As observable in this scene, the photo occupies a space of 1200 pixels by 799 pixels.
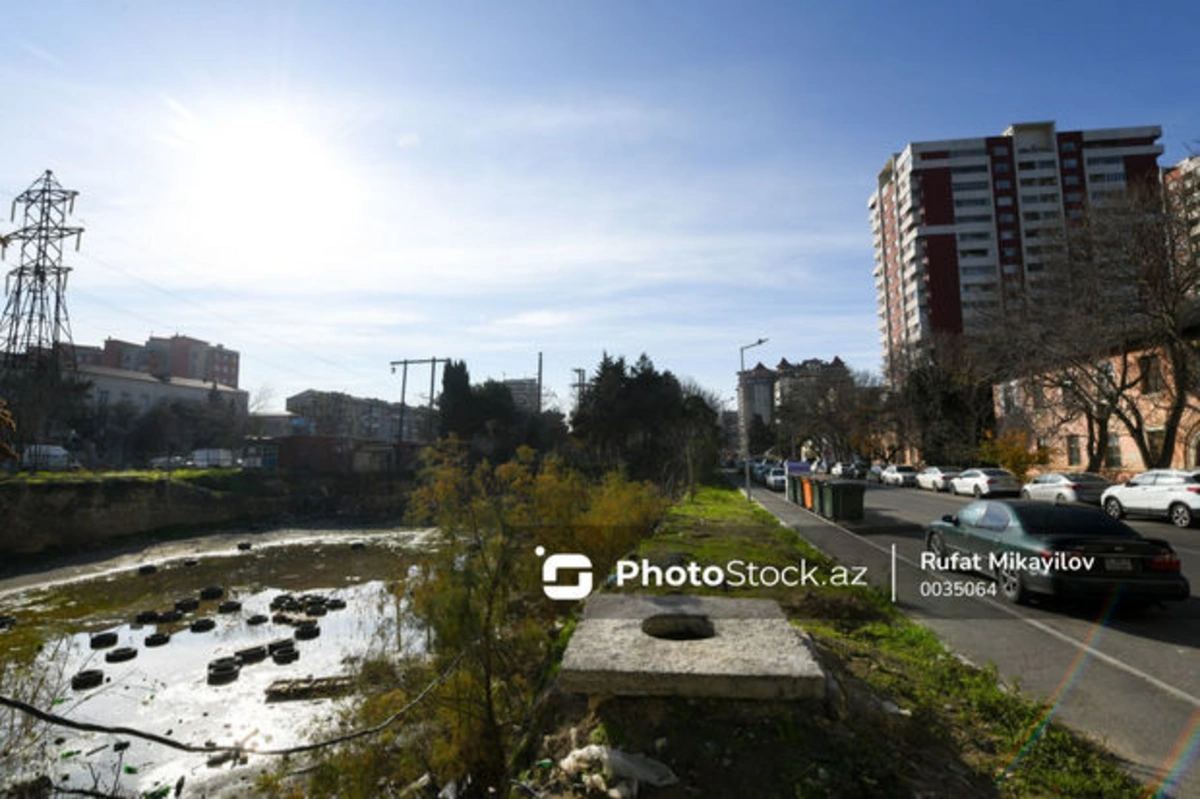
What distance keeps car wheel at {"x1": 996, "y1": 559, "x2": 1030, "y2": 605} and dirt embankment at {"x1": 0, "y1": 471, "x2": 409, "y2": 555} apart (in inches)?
1483

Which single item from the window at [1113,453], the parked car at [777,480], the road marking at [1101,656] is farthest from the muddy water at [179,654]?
the window at [1113,453]

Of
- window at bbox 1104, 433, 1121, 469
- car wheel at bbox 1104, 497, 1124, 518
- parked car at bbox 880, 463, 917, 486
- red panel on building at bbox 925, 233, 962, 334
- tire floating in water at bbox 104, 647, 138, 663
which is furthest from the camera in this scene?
red panel on building at bbox 925, 233, 962, 334

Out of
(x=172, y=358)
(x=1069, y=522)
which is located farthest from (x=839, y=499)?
(x=172, y=358)

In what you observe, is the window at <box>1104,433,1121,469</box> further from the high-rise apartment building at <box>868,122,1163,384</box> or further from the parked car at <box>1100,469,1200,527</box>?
the high-rise apartment building at <box>868,122,1163,384</box>

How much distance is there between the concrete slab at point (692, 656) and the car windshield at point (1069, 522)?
481cm

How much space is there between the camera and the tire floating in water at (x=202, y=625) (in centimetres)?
1627

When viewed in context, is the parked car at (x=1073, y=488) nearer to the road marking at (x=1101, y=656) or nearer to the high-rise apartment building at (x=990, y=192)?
the road marking at (x=1101, y=656)

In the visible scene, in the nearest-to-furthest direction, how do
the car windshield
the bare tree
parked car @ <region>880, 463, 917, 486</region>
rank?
the car windshield
the bare tree
parked car @ <region>880, 463, 917, 486</region>

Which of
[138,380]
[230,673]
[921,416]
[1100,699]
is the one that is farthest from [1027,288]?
[138,380]

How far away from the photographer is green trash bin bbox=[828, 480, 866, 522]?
19.4 m

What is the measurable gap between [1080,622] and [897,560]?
16.9 feet

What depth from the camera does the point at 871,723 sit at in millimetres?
4316

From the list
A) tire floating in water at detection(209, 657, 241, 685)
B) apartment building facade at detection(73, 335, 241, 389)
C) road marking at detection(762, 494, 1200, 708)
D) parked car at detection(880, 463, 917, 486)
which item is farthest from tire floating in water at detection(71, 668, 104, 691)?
apartment building facade at detection(73, 335, 241, 389)

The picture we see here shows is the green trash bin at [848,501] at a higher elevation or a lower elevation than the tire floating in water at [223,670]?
→ higher
